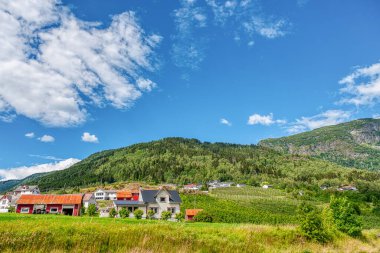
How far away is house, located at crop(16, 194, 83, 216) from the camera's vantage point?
59.5 m

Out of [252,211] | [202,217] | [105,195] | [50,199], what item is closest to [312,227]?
[202,217]

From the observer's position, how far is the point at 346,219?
90.3 ft

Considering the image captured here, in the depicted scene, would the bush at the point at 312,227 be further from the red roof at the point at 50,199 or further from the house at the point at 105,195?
the house at the point at 105,195

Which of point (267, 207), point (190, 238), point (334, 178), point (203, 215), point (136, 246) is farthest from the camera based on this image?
point (334, 178)

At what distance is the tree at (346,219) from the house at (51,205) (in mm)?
48897

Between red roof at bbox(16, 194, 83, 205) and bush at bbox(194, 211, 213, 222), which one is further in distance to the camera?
red roof at bbox(16, 194, 83, 205)

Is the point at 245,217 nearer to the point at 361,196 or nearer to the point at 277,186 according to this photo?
the point at 361,196

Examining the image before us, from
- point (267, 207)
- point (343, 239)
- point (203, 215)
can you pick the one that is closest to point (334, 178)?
point (267, 207)

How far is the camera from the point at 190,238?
47.3ft

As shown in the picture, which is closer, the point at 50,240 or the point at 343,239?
the point at 50,240

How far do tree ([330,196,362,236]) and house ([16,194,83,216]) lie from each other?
48.9 m

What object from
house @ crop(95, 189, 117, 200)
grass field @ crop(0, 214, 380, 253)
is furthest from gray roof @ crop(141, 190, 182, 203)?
house @ crop(95, 189, 117, 200)

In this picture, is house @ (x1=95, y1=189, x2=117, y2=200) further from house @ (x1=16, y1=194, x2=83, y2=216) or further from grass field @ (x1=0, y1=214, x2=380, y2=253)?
grass field @ (x1=0, y1=214, x2=380, y2=253)

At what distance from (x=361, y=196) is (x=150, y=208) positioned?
95.8m
